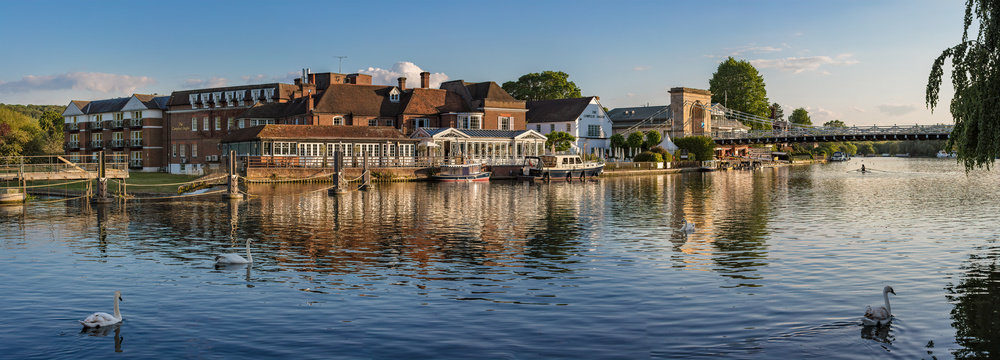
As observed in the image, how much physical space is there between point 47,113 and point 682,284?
13563 cm

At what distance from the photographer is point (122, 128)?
10312cm

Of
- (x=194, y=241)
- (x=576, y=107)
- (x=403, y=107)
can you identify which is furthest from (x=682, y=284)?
(x=576, y=107)

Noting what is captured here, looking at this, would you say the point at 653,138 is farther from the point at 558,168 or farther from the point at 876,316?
the point at 876,316

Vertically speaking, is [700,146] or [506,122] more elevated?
[506,122]

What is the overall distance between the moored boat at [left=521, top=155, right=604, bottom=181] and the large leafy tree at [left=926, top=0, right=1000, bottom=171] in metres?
53.7

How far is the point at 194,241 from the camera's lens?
28594 millimetres

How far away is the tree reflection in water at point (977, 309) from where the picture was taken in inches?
545

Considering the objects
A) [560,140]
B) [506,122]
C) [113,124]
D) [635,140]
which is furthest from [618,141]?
[113,124]

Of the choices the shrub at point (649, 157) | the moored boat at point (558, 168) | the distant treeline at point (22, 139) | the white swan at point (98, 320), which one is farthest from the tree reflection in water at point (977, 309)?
the distant treeline at point (22, 139)

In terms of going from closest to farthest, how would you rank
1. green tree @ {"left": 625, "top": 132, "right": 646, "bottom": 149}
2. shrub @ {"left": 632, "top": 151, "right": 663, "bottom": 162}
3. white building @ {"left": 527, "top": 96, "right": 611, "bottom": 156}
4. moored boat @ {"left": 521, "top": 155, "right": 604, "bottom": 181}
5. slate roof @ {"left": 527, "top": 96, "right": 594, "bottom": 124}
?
moored boat @ {"left": 521, "top": 155, "right": 604, "bottom": 181} → shrub @ {"left": 632, "top": 151, "right": 663, "bottom": 162} → white building @ {"left": 527, "top": 96, "right": 611, "bottom": 156} → slate roof @ {"left": 527, "top": 96, "right": 594, "bottom": 124} → green tree @ {"left": 625, "top": 132, "right": 646, "bottom": 149}

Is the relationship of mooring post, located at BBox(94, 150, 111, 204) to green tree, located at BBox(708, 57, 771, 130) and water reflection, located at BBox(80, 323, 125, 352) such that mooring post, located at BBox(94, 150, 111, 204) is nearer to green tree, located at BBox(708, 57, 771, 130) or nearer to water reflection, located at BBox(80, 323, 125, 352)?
water reflection, located at BBox(80, 323, 125, 352)

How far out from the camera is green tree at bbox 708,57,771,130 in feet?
500

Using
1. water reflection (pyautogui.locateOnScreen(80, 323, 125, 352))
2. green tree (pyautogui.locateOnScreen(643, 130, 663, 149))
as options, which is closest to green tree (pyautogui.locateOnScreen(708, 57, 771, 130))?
green tree (pyautogui.locateOnScreen(643, 130, 663, 149))

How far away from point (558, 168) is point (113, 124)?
6381 centimetres
